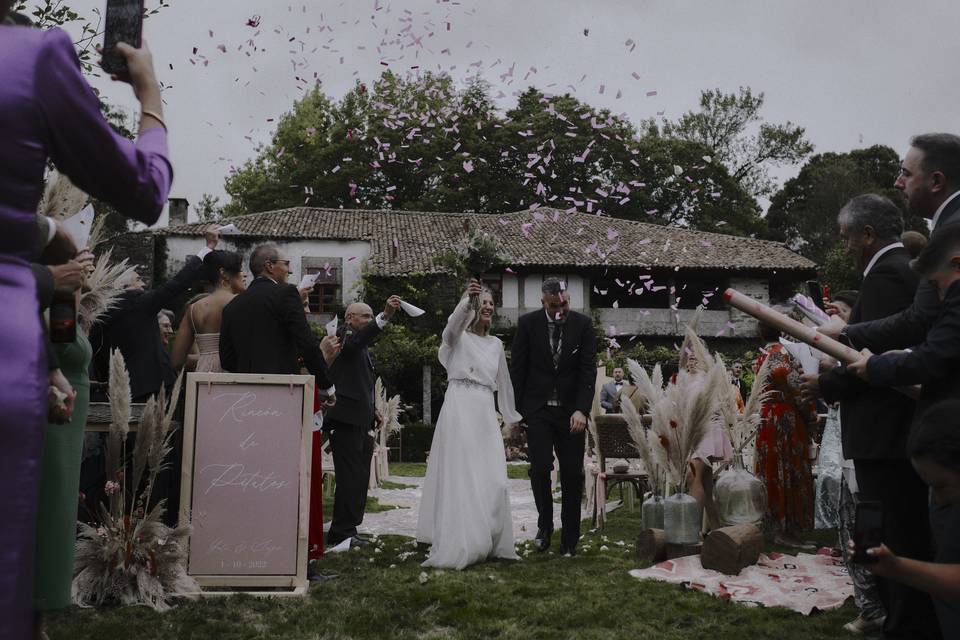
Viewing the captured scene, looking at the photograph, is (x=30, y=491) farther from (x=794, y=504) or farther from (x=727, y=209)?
(x=727, y=209)

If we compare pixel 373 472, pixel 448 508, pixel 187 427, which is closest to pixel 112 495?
pixel 187 427

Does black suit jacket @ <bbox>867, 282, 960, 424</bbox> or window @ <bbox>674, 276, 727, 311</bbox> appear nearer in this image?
black suit jacket @ <bbox>867, 282, 960, 424</bbox>

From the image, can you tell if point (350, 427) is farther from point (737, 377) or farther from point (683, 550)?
point (737, 377)

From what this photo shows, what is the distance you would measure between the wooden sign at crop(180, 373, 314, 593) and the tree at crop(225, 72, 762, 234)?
3650 centimetres

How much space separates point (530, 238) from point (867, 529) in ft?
119

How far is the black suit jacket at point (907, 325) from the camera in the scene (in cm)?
341

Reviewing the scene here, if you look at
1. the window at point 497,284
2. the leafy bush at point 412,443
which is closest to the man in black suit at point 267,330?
the leafy bush at point 412,443

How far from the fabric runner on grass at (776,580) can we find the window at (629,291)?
30.9 meters

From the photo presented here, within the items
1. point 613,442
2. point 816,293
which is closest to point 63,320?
point 816,293

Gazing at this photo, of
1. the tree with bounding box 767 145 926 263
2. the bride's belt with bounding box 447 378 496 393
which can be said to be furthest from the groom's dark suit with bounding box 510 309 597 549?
the tree with bounding box 767 145 926 263

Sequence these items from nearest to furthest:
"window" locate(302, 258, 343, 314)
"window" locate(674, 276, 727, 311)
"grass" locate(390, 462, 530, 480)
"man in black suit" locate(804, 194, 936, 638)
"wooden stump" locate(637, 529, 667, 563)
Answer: "man in black suit" locate(804, 194, 936, 638)
"wooden stump" locate(637, 529, 667, 563)
"grass" locate(390, 462, 530, 480)
"window" locate(302, 258, 343, 314)
"window" locate(674, 276, 727, 311)

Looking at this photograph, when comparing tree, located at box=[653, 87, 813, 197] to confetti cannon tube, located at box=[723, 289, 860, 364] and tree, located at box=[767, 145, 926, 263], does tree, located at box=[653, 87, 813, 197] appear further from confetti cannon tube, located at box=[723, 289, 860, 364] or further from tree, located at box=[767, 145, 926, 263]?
confetti cannon tube, located at box=[723, 289, 860, 364]

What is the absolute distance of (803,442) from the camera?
730cm

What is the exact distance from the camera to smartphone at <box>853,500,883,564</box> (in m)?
2.31
